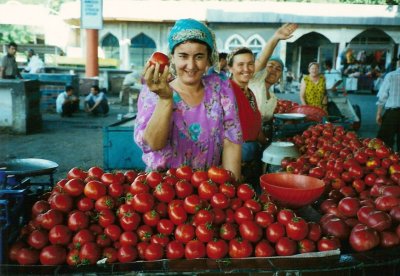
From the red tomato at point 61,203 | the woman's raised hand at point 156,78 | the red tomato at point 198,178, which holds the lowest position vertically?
the red tomato at point 61,203

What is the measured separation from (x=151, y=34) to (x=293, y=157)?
18480 millimetres

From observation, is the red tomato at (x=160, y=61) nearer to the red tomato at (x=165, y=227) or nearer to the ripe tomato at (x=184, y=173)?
the ripe tomato at (x=184, y=173)

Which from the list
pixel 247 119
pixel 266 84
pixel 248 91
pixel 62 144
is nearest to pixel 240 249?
pixel 247 119

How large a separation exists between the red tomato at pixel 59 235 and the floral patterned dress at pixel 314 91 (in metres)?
5.84

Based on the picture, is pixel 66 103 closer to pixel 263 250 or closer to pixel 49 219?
pixel 49 219

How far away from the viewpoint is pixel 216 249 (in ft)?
5.16

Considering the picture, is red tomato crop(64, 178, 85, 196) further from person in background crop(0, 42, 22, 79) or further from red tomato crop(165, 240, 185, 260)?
person in background crop(0, 42, 22, 79)

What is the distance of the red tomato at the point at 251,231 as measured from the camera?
1.62 m

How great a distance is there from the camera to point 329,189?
2.74 m

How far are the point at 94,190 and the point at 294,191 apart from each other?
3.14ft

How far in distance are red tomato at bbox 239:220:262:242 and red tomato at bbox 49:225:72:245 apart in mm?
701

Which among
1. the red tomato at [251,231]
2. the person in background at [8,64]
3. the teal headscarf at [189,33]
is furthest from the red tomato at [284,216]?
the person in background at [8,64]

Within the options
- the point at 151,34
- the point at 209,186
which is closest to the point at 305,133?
the point at 209,186

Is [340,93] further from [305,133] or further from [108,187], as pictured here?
[108,187]
